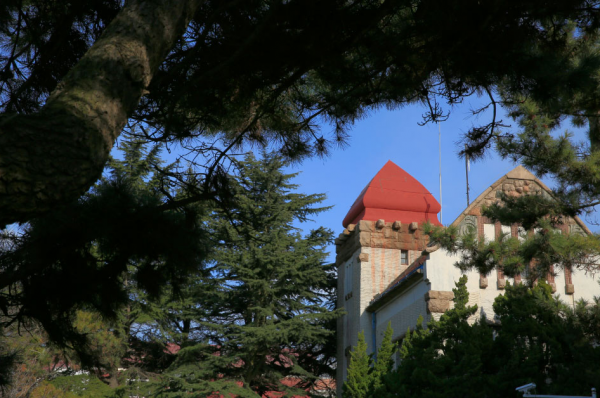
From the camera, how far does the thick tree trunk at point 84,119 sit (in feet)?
8.73

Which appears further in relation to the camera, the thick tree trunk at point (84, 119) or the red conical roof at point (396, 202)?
the red conical roof at point (396, 202)

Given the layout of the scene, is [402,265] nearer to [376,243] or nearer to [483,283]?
[376,243]

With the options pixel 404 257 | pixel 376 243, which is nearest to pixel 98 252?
pixel 376 243

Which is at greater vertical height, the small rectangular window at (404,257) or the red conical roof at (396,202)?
the red conical roof at (396,202)

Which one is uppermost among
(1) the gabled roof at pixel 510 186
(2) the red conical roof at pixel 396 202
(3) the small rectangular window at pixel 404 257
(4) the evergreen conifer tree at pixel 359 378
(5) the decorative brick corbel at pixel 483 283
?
(2) the red conical roof at pixel 396 202

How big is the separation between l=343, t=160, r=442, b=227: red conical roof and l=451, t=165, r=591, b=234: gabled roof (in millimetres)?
5106

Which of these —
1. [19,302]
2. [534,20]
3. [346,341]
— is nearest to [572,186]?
[534,20]

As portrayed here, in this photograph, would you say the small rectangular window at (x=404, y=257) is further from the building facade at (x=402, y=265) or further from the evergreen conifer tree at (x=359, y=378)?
the evergreen conifer tree at (x=359, y=378)

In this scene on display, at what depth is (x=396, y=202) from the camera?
23188mm

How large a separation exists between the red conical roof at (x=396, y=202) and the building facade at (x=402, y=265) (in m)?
0.04

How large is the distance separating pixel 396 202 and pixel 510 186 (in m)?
6.47

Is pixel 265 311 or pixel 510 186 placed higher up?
pixel 510 186

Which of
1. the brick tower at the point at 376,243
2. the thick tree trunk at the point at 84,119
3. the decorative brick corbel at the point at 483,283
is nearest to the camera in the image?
the thick tree trunk at the point at 84,119

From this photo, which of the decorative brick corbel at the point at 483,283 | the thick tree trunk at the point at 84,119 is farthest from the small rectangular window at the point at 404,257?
the thick tree trunk at the point at 84,119
